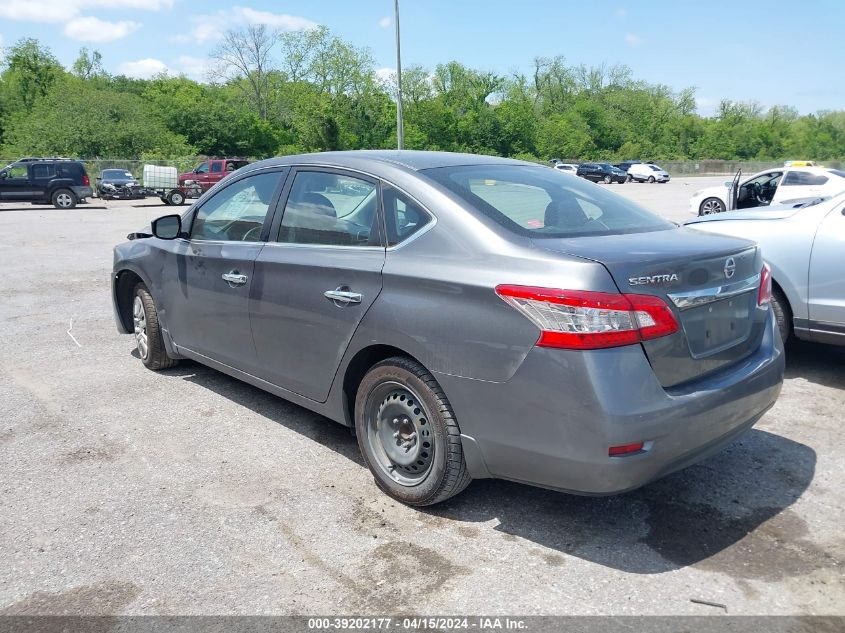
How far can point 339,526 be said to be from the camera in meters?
3.35

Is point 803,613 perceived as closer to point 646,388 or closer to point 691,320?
point 646,388

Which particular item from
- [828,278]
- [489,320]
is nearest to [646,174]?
[828,278]

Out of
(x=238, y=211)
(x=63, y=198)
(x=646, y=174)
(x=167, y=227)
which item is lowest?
(x=646, y=174)

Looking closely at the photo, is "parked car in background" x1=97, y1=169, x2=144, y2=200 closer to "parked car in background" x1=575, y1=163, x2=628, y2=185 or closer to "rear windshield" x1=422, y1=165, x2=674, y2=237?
"rear windshield" x1=422, y1=165, x2=674, y2=237

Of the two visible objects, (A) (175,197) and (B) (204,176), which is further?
(B) (204,176)

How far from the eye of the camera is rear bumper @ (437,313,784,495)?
9.01ft

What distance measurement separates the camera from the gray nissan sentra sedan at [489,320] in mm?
2795

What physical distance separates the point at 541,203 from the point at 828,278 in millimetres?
2833

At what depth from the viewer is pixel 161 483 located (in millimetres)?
3801

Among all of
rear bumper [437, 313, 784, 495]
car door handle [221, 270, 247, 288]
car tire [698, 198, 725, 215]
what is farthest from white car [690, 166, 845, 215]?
rear bumper [437, 313, 784, 495]

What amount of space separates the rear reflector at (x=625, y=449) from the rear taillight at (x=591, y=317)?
1.30ft

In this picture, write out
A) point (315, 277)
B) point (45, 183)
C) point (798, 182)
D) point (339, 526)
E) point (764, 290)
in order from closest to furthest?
point (339, 526) < point (764, 290) < point (315, 277) < point (798, 182) < point (45, 183)

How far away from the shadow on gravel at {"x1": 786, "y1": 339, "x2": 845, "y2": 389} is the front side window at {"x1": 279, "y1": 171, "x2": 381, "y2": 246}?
383 centimetres

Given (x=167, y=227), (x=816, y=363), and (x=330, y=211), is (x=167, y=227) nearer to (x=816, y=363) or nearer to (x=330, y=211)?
(x=330, y=211)
